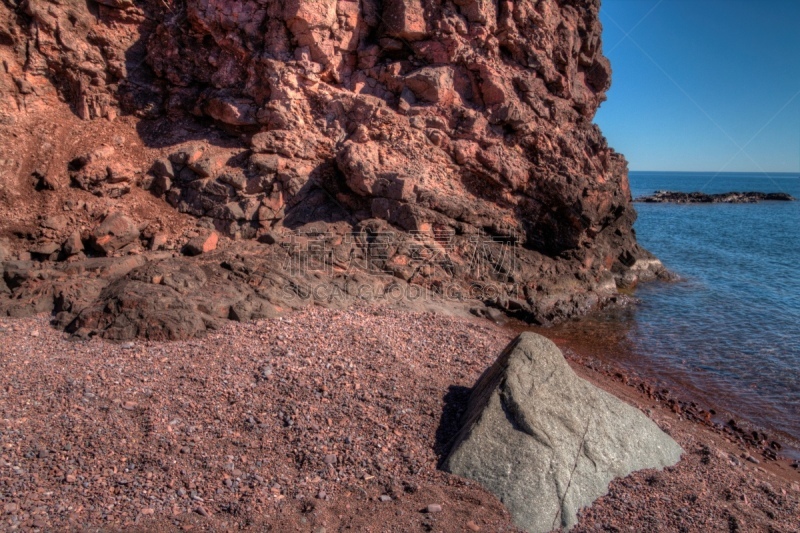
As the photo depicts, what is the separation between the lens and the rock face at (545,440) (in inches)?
202

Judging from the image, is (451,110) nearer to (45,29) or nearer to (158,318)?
(158,318)

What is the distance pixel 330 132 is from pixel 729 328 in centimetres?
1099

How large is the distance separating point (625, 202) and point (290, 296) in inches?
432

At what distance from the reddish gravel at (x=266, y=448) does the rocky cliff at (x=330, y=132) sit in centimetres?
428

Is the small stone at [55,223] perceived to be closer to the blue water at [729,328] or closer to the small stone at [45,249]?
the small stone at [45,249]

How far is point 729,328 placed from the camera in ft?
40.9

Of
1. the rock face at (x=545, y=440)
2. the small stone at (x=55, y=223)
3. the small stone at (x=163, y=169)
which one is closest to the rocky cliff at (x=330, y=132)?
the small stone at (x=163, y=169)

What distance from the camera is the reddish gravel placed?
4777 mm

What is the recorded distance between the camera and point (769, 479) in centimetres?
670

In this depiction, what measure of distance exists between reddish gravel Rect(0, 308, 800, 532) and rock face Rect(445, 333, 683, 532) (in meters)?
0.20

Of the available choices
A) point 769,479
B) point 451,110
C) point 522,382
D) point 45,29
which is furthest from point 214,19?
point 769,479

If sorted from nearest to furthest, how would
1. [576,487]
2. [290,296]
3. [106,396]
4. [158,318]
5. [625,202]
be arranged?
1. [576,487]
2. [106,396]
3. [158,318]
4. [290,296]
5. [625,202]

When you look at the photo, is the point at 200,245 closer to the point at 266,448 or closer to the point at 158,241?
the point at 158,241

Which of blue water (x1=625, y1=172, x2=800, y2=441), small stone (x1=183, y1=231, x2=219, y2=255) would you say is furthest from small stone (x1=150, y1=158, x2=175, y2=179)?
blue water (x1=625, y1=172, x2=800, y2=441)
